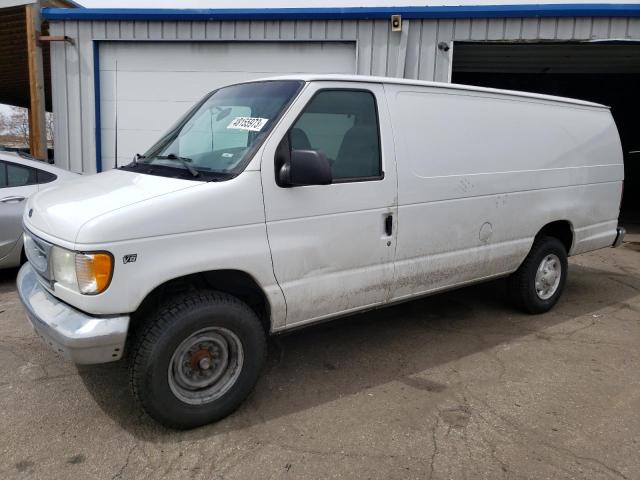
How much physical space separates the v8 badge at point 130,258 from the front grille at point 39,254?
1.67ft

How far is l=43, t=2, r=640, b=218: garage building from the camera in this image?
8.74 metres

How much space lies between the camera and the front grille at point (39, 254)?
9.66ft

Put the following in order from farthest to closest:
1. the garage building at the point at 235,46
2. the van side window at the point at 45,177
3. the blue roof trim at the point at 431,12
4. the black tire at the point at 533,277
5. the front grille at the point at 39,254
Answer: the garage building at the point at 235,46
the blue roof trim at the point at 431,12
the van side window at the point at 45,177
the black tire at the point at 533,277
the front grille at the point at 39,254

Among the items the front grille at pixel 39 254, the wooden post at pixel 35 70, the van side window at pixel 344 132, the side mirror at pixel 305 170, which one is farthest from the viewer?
the wooden post at pixel 35 70

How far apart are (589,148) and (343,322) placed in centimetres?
296

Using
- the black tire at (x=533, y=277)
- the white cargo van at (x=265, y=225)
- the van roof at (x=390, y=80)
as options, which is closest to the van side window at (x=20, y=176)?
the white cargo van at (x=265, y=225)

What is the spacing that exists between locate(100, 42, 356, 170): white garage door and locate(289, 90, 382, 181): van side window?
5.72m

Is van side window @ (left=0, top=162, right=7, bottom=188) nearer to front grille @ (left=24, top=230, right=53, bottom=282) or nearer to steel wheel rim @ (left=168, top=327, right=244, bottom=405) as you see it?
front grille @ (left=24, top=230, right=53, bottom=282)

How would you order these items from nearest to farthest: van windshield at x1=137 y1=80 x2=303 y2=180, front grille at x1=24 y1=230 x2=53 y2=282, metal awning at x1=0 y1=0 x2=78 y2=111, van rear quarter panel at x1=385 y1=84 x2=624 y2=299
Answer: front grille at x1=24 y1=230 x2=53 y2=282
van windshield at x1=137 y1=80 x2=303 y2=180
van rear quarter panel at x1=385 y1=84 x2=624 y2=299
metal awning at x1=0 y1=0 x2=78 y2=111

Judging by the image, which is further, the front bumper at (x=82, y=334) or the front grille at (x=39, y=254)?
the front grille at (x=39, y=254)

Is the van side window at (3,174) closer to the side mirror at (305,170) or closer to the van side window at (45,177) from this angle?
the van side window at (45,177)

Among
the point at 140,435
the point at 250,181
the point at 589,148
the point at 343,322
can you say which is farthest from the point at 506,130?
the point at 140,435

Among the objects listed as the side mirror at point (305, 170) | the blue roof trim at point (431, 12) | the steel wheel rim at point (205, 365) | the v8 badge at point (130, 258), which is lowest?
the steel wheel rim at point (205, 365)

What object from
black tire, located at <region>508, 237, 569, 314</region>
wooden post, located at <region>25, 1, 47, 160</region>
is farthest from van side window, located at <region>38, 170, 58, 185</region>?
black tire, located at <region>508, 237, 569, 314</region>
